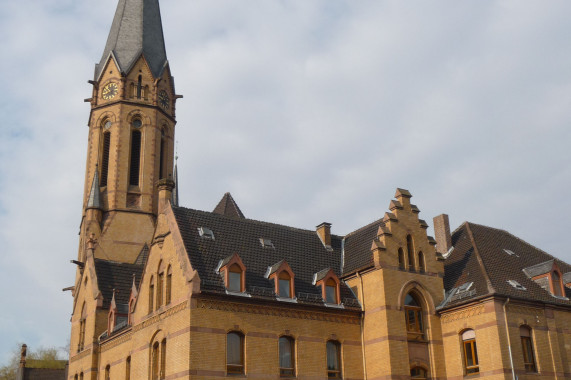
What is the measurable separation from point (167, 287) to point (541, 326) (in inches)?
738

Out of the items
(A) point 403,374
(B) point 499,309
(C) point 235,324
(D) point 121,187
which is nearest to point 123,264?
(D) point 121,187

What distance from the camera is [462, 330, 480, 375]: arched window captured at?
31.2 meters

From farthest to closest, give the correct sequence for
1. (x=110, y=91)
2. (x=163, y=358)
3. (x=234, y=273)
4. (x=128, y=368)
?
(x=110, y=91) < (x=128, y=368) < (x=163, y=358) < (x=234, y=273)

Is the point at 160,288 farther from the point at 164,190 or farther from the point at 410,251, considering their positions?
the point at 410,251

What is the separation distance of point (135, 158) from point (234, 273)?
2610 centimetres

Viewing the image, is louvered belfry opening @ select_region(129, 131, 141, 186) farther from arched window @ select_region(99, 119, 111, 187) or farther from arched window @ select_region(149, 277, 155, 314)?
arched window @ select_region(149, 277, 155, 314)

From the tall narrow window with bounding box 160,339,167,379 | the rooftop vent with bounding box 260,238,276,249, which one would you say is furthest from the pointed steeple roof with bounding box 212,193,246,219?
the tall narrow window with bounding box 160,339,167,379

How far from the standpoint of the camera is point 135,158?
177ft

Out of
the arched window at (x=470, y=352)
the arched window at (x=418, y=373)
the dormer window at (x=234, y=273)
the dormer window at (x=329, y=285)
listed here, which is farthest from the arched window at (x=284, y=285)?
the arched window at (x=470, y=352)

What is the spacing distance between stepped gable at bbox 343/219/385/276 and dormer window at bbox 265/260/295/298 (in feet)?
13.8

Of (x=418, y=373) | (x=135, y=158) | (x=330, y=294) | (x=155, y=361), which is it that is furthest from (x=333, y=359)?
(x=135, y=158)

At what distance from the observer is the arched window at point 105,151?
174 ft

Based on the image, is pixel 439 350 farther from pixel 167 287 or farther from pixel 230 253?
pixel 167 287

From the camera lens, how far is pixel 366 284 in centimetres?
3388
